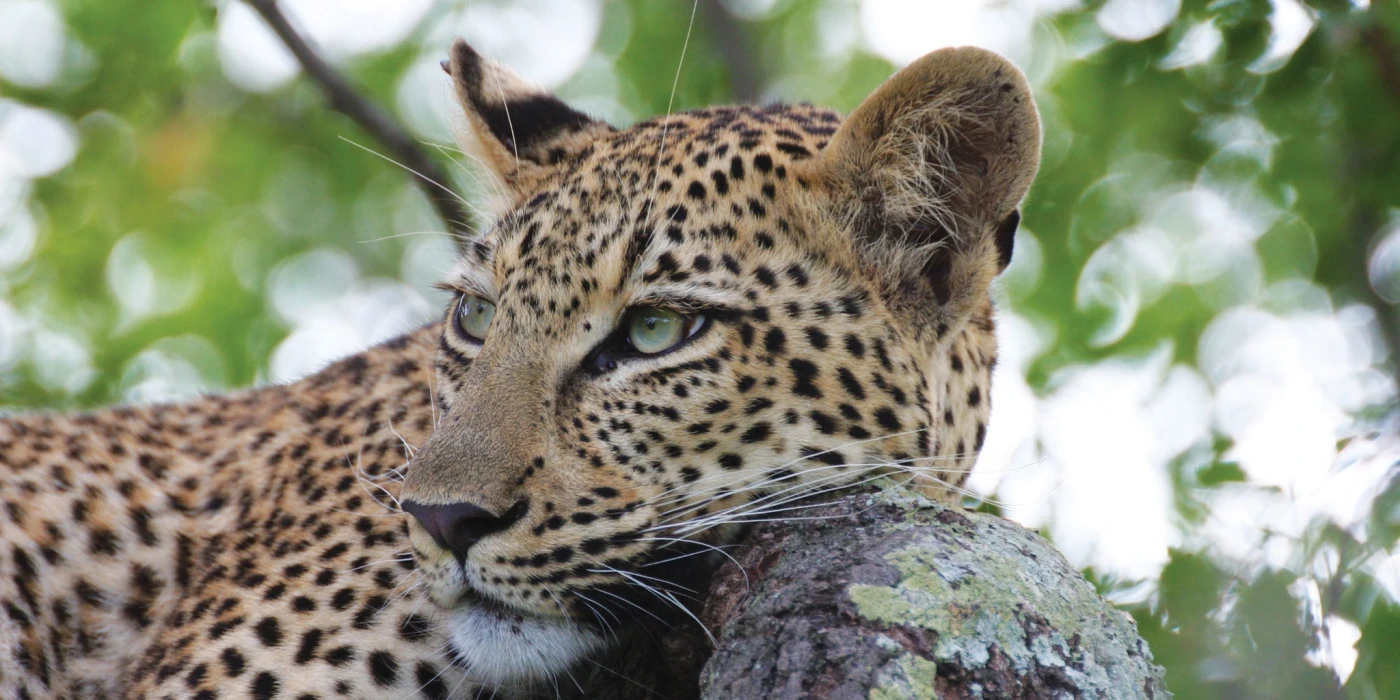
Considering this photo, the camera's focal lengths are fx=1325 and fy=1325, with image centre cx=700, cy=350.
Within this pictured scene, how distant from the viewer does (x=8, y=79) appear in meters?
12.4

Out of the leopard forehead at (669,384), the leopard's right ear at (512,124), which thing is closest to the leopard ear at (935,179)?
the leopard forehead at (669,384)

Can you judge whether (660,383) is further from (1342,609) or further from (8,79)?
(8,79)

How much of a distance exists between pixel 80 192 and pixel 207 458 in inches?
270

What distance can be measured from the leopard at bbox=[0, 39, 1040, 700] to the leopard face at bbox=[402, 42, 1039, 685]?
1 centimetres

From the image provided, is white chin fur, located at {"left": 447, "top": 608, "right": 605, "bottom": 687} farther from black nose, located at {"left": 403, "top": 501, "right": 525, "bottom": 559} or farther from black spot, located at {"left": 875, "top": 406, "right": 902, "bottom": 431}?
black spot, located at {"left": 875, "top": 406, "right": 902, "bottom": 431}

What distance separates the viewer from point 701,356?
207 inches

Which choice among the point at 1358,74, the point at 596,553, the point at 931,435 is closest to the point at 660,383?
the point at 596,553

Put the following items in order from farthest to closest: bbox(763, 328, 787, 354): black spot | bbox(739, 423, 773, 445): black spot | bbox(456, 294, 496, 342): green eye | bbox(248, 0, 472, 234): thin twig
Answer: bbox(248, 0, 472, 234): thin twig
bbox(456, 294, 496, 342): green eye
bbox(763, 328, 787, 354): black spot
bbox(739, 423, 773, 445): black spot

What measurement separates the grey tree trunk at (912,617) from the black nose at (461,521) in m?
0.83

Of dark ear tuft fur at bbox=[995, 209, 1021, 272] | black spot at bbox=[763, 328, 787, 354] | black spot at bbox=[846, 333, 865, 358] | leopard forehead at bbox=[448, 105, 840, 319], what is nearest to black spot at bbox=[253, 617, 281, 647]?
leopard forehead at bbox=[448, 105, 840, 319]

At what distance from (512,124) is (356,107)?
6.33ft

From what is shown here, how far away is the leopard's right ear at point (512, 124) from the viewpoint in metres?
6.66

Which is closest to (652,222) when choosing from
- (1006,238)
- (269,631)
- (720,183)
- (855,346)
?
(720,183)

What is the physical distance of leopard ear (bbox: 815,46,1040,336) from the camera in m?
5.31
